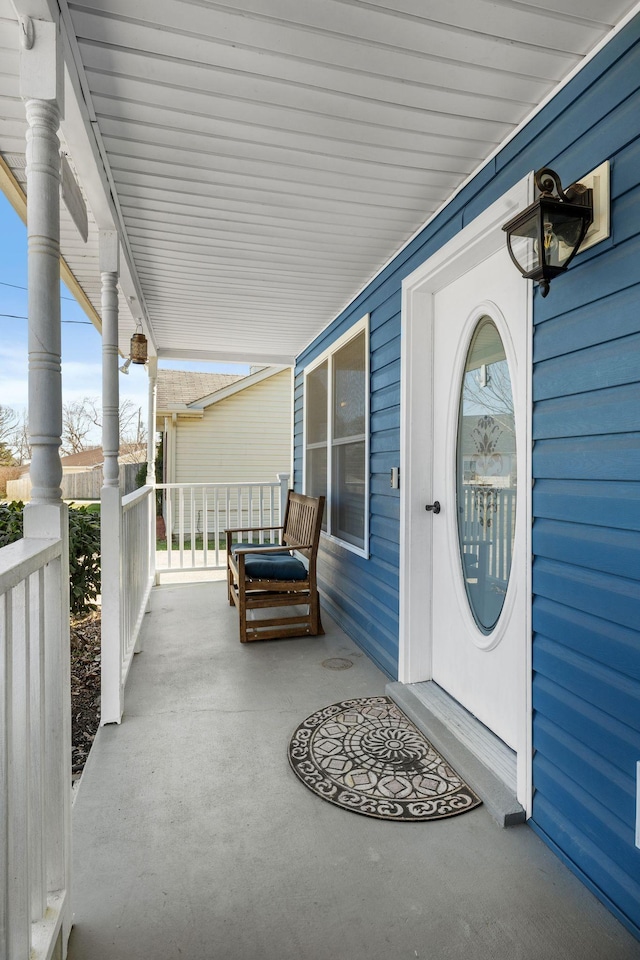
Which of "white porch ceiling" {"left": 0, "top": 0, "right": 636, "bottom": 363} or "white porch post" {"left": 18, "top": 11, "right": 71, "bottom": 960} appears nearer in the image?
"white porch post" {"left": 18, "top": 11, "right": 71, "bottom": 960}

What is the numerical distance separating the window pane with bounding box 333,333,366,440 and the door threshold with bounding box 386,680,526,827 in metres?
1.78

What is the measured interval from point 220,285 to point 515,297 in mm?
2266

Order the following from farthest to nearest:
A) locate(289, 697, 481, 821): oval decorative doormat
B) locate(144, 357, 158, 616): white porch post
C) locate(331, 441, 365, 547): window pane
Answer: locate(144, 357, 158, 616): white porch post, locate(331, 441, 365, 547): window pane, locate(289, 697, 481, 821): oval decorative doormat

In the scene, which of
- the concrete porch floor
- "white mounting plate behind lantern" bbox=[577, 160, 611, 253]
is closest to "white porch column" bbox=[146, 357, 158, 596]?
the concrete porch floor

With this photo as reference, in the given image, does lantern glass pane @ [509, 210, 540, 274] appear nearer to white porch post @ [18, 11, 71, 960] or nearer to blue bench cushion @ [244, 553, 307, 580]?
white porch post @ [18, 11, 71, 960]

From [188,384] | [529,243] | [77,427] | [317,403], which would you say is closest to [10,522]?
[77,427]

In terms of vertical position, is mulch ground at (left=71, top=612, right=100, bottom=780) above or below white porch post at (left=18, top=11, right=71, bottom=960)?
below

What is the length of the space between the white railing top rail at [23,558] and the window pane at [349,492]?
2.57 metres

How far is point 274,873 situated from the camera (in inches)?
64.7

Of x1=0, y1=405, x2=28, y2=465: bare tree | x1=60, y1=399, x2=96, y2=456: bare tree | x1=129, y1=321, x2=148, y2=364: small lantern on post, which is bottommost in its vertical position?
x1=0, y1=405, x2=28, y2=465: bare tree

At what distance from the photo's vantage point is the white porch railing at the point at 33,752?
1006 mm

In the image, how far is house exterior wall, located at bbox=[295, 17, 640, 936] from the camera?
4.77 ft

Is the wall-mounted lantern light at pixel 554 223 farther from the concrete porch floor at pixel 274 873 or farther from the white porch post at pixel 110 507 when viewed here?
the white porch post at pixel 110 507

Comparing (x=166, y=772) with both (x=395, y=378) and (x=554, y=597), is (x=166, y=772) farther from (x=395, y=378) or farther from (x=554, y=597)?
(x=395, y=378)
